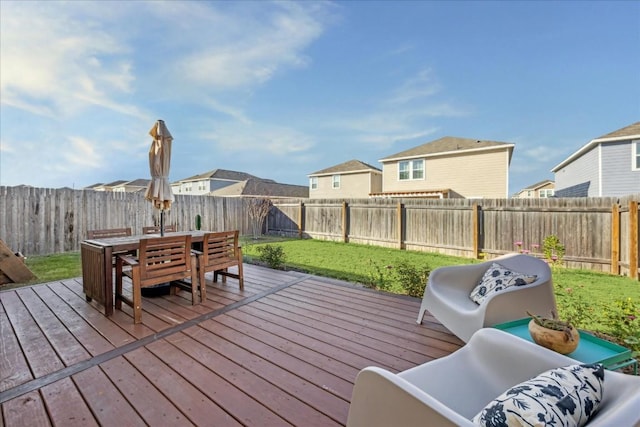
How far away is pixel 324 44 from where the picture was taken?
33.2 ft

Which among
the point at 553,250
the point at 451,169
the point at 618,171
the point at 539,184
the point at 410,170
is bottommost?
the point at 553,250

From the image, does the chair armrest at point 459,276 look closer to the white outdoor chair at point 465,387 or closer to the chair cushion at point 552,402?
the white outdoor chair at point 465,387

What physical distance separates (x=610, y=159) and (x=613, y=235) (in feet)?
25.2

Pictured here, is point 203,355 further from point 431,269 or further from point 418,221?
point 418,221

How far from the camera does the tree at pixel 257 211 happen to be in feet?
42.3

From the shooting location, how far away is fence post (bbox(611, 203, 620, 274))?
6020mm

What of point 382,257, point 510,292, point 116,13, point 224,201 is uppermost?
point 116,13

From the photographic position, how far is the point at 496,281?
280 centimetres

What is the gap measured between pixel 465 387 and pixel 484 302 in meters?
1.19

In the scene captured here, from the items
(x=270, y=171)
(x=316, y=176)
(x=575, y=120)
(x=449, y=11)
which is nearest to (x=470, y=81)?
(x=449, y=11)

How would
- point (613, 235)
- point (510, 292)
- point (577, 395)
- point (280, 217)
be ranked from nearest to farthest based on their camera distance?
point (577, 395)
point (510, 292)
point (613, 235)
point (280, 217)

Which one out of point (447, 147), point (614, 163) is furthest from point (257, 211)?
point (614, 163)

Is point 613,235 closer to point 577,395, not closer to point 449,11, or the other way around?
point 449,11

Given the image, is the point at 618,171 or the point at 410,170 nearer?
the point at 618,171
